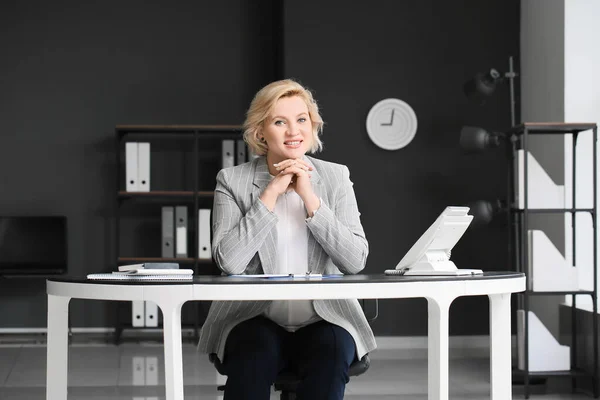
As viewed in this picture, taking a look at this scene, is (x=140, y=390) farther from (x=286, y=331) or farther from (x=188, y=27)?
(x=188, y=27)

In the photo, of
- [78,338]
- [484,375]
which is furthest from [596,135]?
[78,338]

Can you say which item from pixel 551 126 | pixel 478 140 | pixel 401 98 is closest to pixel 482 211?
pixel 478 140

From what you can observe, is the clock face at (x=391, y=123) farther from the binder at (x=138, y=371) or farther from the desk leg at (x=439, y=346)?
the desk leg at (x=439, y=346)

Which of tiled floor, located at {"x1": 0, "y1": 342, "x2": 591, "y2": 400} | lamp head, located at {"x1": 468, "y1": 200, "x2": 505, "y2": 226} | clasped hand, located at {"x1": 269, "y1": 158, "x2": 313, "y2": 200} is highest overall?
clasped hand, located at {"x1": 269, "y1": 158, "x2": 313, "y2": 200}

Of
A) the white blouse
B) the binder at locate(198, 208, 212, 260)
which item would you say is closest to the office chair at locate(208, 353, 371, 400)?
the white blouse

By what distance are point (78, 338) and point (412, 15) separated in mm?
3393

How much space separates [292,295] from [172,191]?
4.15m

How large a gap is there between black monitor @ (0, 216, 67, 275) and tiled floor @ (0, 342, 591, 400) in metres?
0.69

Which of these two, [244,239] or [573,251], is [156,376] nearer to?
[573,251]

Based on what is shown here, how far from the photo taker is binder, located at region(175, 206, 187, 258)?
241 inches

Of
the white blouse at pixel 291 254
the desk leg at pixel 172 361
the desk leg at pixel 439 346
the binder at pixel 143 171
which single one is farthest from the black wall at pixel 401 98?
the desk leg at pixel 172 361

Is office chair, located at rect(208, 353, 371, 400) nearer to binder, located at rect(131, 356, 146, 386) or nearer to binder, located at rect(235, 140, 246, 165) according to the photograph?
binder, located at rect(131, 356, 146, 386)

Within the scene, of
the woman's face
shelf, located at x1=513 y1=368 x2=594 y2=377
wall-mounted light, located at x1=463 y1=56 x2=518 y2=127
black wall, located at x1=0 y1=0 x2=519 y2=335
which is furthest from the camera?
black wall, located at x1=0 y1=0 x2=519 y2=335

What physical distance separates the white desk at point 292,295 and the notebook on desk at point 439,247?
125mm
